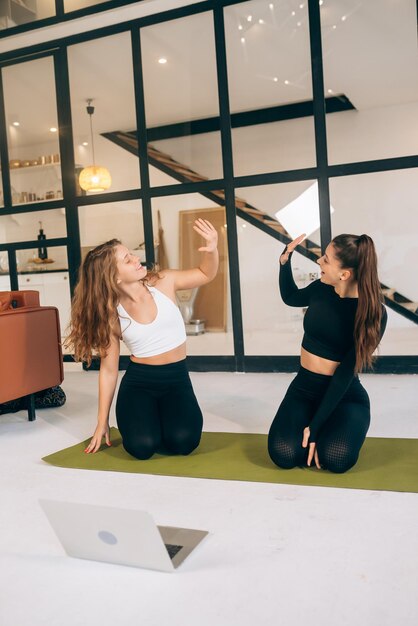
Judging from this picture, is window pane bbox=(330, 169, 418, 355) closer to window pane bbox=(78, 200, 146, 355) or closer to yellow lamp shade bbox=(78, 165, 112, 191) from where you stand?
window pane bbox=(78, 200, 146, 355)

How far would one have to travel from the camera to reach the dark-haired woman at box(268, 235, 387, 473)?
2.46 m

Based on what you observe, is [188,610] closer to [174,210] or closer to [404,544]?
[404,544]

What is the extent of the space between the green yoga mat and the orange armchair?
695 millimetres

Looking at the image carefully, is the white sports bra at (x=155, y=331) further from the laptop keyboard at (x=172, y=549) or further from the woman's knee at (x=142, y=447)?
the laptop keyboard at (x=172, y=549)

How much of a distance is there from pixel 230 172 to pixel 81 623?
425cm

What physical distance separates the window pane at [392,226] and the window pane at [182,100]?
1.24 meters

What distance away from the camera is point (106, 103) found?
5691mm

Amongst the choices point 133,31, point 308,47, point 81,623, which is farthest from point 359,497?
point 133,31

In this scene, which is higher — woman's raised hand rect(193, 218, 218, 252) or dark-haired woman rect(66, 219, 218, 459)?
woman's raised hand rect(193, 218, 218, 252)

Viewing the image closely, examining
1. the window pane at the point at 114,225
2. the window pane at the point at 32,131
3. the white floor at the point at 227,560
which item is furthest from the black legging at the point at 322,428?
the window pane at the point at 32,131

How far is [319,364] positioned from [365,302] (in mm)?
379

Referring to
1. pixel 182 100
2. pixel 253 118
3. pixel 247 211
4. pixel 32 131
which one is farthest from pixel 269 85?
pixel 32 131

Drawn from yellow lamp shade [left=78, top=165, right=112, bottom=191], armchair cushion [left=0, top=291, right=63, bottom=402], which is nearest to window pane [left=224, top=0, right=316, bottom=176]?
yellow lamp shade [left=78, top=165, right=112, bottom=191]

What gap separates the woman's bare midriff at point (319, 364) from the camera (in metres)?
2.67
